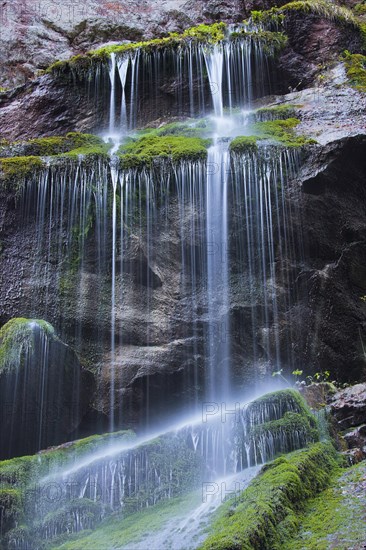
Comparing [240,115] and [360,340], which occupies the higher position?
[240,115]

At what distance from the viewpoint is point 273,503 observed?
20.4 ft

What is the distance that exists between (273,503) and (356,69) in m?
12.1

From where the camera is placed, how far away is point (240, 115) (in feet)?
49.6

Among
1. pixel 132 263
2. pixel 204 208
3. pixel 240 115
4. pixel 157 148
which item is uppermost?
pixel 240 115

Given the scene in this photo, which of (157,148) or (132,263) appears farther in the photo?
(157,148)

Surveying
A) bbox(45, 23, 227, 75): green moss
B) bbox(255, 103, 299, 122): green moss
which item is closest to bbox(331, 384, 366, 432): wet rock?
bbox(255, 103, 299, 122): green moss

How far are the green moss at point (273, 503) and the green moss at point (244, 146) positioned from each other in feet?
21.6

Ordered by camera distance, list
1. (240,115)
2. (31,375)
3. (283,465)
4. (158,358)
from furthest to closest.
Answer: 1. (240,115)
2. (158,358)
3. (31,375)
4. (283,465)

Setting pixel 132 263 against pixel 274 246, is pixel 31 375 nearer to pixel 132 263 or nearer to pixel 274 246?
pixel 132 263

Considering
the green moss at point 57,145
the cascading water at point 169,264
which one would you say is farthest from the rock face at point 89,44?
the cascading water at point 169,264

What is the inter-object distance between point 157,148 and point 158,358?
4.37 metres

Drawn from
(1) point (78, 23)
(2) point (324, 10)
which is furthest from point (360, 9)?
(1) point (78, 23)

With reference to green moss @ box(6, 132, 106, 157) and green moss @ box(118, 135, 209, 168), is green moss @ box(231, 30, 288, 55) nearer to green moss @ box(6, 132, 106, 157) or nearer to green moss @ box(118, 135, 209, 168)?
green moss @ box(118, 135, 209, 168)

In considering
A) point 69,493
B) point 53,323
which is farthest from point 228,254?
point 69,493
